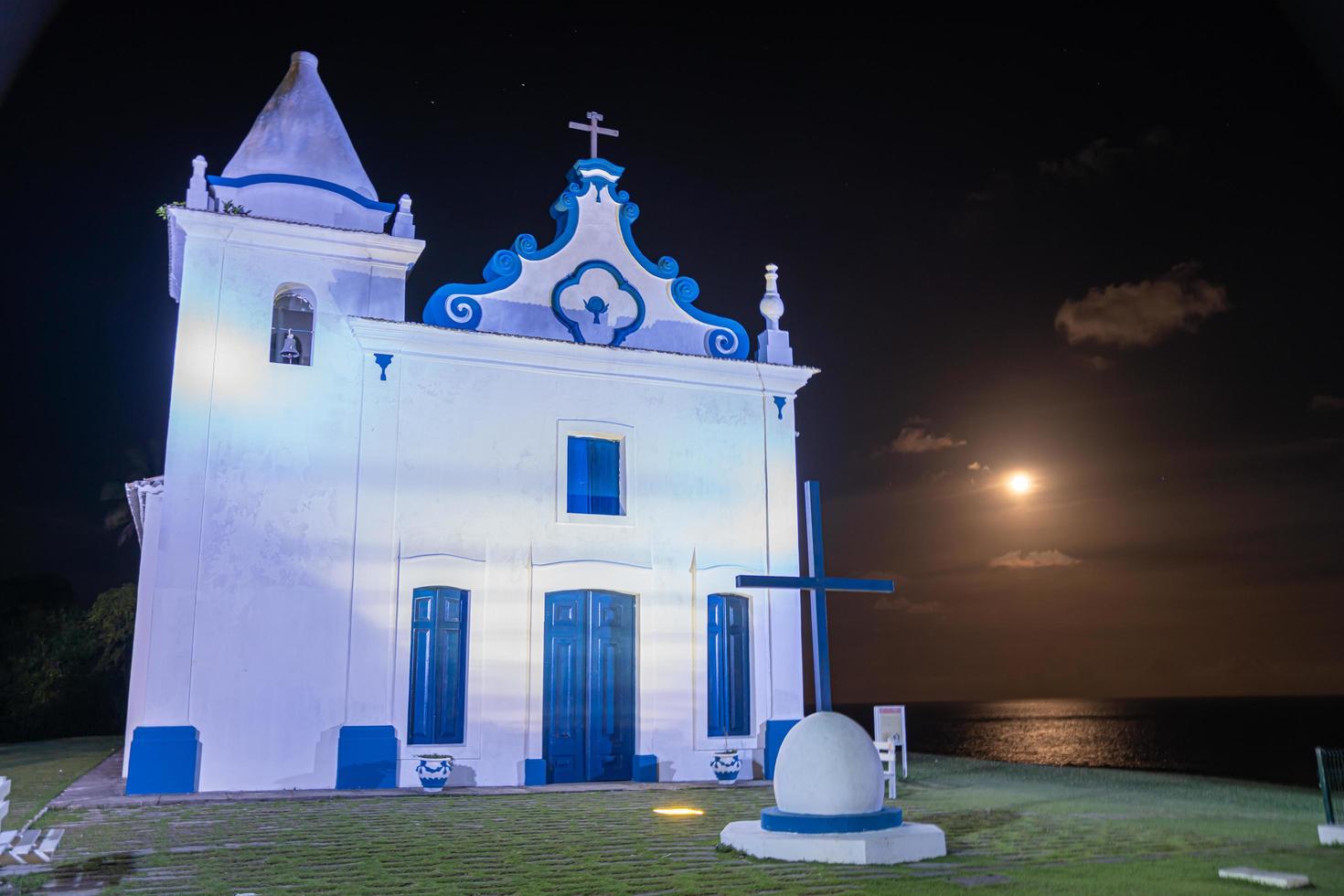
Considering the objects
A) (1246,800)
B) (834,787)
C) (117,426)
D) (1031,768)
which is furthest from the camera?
(117,426)

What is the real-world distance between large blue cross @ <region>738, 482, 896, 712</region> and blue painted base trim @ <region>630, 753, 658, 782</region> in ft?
16.1

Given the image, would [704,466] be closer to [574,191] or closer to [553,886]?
[574,191]

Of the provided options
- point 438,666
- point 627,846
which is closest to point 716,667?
point 438,666

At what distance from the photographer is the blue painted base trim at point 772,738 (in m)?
14.2

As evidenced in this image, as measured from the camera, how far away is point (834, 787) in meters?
8.03

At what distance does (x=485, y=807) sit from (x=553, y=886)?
4.46m

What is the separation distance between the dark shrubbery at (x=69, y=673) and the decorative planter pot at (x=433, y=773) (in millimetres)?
19573

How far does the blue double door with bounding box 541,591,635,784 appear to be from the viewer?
534 inches

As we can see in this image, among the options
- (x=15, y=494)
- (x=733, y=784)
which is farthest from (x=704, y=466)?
(x=15, y=494)

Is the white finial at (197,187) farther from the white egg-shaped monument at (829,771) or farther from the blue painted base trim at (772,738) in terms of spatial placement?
the white egg-shaped monument at (829,771)

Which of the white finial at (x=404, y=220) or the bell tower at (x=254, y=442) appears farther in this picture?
the white finial at (x=404, y=220)

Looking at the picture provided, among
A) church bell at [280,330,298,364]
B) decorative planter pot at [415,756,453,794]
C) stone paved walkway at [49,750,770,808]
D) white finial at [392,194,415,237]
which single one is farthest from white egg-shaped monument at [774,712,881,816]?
white finial at [392,194,415,237]

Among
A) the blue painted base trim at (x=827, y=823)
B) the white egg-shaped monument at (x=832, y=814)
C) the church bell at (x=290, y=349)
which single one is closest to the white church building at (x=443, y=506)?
the church bell at (x=290, y=349)

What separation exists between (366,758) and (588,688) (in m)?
2.72
